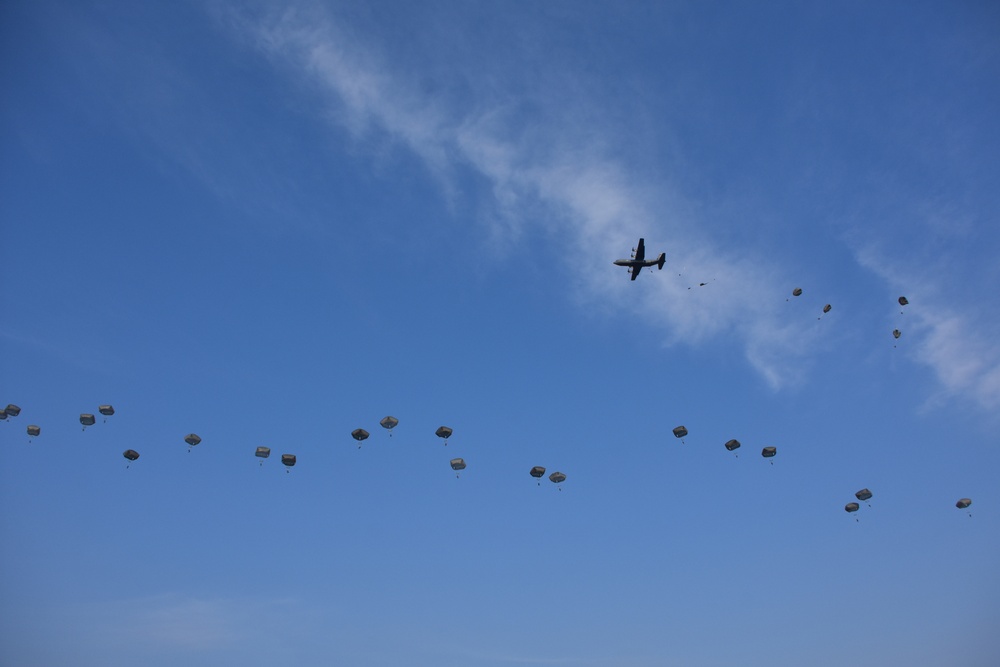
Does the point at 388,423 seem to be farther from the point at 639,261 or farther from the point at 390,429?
the point at 639,261

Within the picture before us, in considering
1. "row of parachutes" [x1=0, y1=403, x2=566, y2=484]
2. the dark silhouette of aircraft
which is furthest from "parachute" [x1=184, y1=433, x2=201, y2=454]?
the dark silhouette of aircraft

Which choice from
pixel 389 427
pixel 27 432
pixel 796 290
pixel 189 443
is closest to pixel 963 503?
pixel 796 290

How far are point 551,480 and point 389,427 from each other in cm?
1885

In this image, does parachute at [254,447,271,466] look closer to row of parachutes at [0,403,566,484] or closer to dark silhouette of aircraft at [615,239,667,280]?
row of parachutes at [0,403,566,484]

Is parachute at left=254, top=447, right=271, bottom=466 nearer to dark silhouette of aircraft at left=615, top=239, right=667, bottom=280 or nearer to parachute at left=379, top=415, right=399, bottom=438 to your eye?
parachute at left=379, top=415, right=399, bottom=438

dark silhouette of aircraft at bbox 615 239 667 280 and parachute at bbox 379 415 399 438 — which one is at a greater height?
dark silhouette of aircraft at bbox 615 239 667 280

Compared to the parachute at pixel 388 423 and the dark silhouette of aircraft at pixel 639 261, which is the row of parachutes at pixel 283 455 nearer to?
the parachute at pixel 388 423

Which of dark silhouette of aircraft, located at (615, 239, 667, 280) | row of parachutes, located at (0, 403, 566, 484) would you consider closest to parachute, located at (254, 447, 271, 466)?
row of parachutes, located at (0, 403, 566, 484)

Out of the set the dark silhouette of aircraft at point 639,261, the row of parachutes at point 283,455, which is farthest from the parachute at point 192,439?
the dark silhouette of aircraft at point 639,261

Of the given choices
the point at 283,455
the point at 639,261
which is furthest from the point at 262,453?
the point at 639,261

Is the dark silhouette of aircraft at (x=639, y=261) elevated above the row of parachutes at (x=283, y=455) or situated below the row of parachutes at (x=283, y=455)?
above

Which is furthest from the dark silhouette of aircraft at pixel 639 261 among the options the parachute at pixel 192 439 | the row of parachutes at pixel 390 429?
the parachute at pixel 192 439

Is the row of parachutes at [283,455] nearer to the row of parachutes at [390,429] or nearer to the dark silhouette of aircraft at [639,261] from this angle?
the row of parachutes at [390,429]

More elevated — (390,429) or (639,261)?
(639,261)
